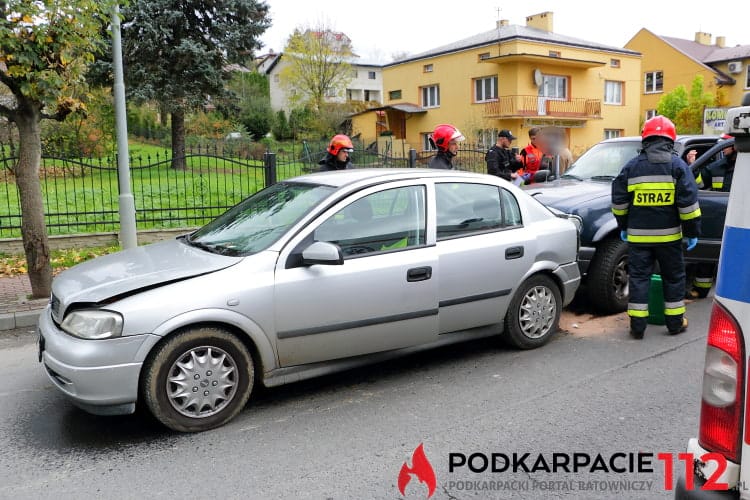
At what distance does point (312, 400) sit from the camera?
4.61 metres

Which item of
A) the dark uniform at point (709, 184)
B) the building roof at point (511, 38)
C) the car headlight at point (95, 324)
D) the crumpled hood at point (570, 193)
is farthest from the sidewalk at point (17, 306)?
the building roof at point (511, 38)

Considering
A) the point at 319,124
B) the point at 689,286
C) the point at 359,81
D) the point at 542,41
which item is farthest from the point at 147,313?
the point at 359,81

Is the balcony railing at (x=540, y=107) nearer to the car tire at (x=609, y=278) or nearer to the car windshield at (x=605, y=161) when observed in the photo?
the car windshield at (x=605, y=161)

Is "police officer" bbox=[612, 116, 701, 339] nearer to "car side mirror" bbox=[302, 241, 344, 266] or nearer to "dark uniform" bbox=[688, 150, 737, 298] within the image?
"dark uniform" bbox=[688, 150, 737, 298]

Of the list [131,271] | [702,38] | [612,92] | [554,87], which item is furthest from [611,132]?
[131,271]

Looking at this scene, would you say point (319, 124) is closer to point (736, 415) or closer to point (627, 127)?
point (627, 127)

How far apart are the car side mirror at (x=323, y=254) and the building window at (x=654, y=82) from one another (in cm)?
4928

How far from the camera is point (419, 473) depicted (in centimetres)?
356

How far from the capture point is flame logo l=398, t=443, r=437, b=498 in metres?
3.43

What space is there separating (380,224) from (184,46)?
57.6 feet

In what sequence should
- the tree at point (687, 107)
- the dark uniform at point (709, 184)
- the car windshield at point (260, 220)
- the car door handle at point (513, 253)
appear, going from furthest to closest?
the tree at point (687, 107) → the dark uniform at point (709, 184) → the car door handle at point (513, 253) → the car windshield at point (260, 220)

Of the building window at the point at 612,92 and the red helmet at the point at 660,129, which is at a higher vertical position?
the building window at the point at 612,92

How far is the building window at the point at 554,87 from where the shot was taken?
113 feet

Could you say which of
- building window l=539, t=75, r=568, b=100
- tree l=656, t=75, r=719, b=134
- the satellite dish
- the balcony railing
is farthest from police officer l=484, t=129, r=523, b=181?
tree l=656, t=75, r=719, b=134
